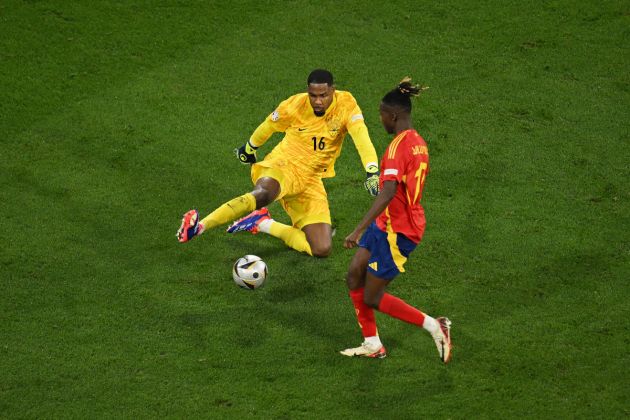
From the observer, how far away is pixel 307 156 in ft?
32.7

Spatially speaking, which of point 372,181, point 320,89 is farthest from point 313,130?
point 372,181

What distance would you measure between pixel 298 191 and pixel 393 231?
217cm

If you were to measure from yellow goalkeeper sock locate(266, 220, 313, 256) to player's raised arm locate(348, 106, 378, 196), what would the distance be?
3.33 ft

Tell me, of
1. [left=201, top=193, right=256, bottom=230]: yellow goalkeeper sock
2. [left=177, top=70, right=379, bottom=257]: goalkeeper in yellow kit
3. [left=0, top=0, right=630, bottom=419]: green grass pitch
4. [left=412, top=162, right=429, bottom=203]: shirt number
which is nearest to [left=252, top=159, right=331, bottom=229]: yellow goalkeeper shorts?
[left=177, top=70, right=379, bottom=257]: goalkeeper in yellow kit

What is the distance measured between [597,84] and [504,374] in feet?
19.8

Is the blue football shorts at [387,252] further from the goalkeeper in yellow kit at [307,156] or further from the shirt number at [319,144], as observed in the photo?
the shirt number at [319,144]

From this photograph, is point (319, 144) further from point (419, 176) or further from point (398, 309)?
point (398, 309)

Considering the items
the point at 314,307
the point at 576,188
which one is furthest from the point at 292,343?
the point at 576,188

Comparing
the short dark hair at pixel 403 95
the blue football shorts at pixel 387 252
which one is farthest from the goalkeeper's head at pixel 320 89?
the blue football shorts at pixel 387 252

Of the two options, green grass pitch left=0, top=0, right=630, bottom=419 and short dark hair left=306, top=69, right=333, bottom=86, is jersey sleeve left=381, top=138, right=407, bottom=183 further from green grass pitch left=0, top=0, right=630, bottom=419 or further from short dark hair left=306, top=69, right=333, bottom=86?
short dark hair left=306, top=69, right=333, bottom=86

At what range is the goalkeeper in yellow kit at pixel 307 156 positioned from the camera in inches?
375

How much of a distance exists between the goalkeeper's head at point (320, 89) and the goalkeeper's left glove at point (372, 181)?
827 millimetres

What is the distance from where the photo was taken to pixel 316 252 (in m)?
9.80

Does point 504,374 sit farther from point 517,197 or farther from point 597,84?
point 597,84
